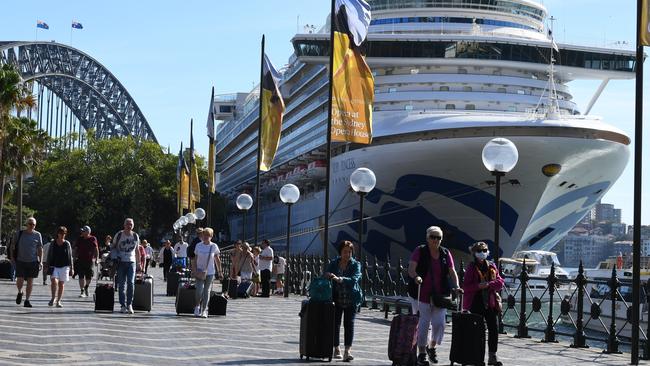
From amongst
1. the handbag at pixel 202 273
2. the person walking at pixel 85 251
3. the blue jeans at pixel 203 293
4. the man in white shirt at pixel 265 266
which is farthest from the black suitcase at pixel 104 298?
the man in white shirt at pixel 265 266

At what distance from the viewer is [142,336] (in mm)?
15359

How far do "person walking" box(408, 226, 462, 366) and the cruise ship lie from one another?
73.9ft

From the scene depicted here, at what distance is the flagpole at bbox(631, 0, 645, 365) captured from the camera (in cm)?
1444

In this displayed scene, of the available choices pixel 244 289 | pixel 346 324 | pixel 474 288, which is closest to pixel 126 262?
pixel 346 324

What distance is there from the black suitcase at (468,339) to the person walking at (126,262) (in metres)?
8.19

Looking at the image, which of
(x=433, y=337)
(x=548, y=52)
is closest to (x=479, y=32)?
(x=548, y=52)

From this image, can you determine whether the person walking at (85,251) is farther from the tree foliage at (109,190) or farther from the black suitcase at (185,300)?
the tree foliage at (109,190)

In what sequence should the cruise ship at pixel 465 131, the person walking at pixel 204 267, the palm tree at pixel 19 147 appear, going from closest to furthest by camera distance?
the person walking at pixel 204 267 < the cruise ship at pixel 465 131 < the palm tree at pixel 19 147

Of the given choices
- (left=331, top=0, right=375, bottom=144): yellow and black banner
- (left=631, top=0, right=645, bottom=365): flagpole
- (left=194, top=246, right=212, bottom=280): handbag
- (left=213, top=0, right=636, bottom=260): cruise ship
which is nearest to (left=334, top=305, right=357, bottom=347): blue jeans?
(left=631, top=0, right=645, bottom=365): flagpole

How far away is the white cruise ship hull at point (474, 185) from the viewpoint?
1529 inches

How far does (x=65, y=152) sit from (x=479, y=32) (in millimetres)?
59479

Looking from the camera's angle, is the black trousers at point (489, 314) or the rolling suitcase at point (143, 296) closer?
the black trousers at point (489, 314)

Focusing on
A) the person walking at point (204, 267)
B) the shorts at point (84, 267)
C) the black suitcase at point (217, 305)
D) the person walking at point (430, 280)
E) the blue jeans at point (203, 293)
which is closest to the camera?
the person walking at point (430, 280)

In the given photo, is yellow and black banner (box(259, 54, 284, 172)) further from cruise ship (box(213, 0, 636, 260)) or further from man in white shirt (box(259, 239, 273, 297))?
cruise ship (box(213, 0, 636, 260))
